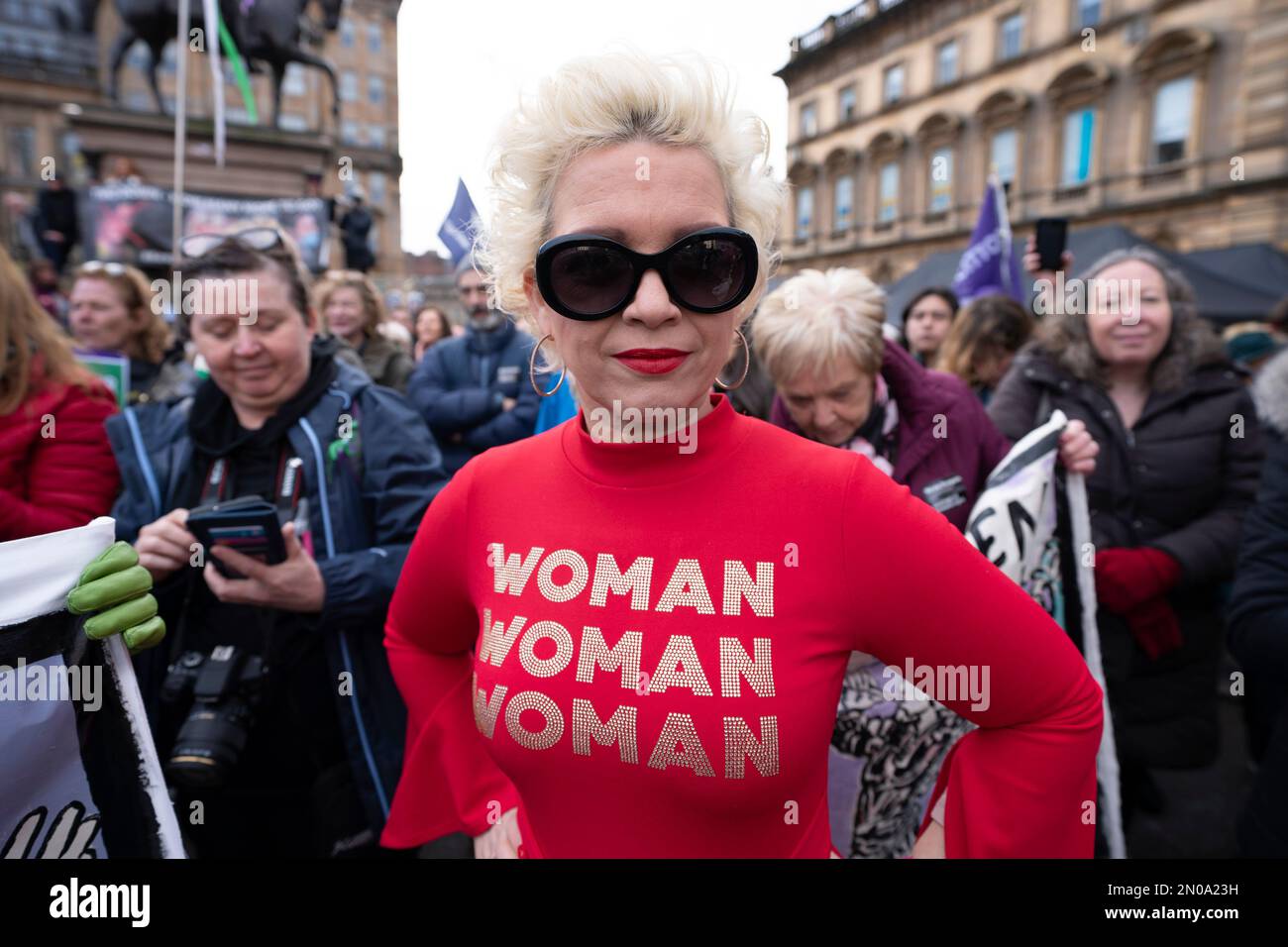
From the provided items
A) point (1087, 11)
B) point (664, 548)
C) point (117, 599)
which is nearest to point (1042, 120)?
point (1087, 11)

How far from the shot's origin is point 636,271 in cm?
111

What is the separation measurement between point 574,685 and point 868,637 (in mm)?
493

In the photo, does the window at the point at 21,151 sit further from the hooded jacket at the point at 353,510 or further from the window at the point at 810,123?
the hooded jacket at the point at 353,510

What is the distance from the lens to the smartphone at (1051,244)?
12.6 ft

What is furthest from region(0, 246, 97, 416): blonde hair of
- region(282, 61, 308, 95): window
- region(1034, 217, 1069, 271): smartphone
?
region(282, 61, 308, 95): window

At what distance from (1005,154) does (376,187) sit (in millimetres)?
31420

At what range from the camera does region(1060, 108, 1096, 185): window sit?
19.3 m

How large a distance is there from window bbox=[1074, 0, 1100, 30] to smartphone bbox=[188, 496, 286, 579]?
24613mm

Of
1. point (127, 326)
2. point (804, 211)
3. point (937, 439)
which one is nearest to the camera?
point (937, 439)

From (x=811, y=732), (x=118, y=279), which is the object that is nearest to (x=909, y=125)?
(x=118, y=279)

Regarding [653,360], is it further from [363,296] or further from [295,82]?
[295,82]

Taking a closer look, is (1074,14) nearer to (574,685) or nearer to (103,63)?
(574,685)

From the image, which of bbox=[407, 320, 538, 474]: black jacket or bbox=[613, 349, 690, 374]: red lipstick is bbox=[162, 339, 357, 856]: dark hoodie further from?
bbox=[407, 320, 538, 474]: black jacket

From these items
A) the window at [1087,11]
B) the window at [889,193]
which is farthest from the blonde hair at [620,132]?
the window at [889,193]
